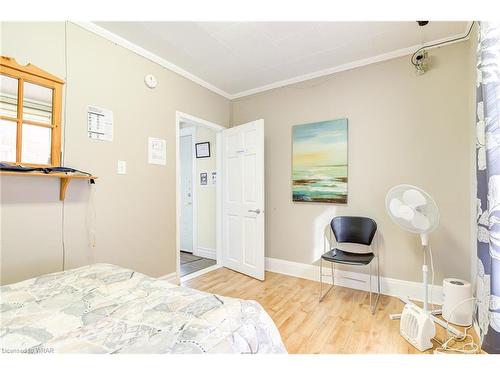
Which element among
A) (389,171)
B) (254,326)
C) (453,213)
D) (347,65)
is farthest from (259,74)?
(254,326)

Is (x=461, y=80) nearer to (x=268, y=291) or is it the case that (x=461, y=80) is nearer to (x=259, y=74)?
(x=259, y=74)

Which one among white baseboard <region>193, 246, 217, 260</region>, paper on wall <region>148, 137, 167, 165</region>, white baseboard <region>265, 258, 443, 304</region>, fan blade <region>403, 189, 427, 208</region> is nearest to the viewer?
fan blade <region>403, 189, 427, 208</region>

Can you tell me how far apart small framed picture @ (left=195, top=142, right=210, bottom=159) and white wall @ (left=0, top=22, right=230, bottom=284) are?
1.05 meters

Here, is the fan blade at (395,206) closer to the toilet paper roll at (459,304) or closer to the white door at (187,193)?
the toilet paper roll at (459,304)

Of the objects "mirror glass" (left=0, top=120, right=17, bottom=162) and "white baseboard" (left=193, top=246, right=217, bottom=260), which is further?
"white baseboard" (left=193, top=246, right=217, bottom=260)

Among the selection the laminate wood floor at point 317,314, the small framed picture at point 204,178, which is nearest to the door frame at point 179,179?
the laminate wood floor at point 317,314

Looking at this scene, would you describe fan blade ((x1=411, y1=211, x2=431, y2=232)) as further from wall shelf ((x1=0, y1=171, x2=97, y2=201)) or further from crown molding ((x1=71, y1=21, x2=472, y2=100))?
wall shelf ((x1=0, y1=171, x2=97, y2=201))

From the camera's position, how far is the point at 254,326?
0.98 m

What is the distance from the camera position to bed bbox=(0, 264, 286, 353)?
813 mm

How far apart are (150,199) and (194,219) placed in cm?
178

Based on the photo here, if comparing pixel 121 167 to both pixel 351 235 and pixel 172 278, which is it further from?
pixel 351 235

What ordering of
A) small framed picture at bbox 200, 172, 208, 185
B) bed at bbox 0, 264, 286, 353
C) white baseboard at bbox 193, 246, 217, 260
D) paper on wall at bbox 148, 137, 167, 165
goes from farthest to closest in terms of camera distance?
small framed picture at bbox 200, 172, 208, 185, white baseboard at bbox 193, 246, 217, 260, paper on wall at bbox 148, 137, 167, 165, bed at bbox 0, 264, 286, 353

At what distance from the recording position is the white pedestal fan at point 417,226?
5.59 feet

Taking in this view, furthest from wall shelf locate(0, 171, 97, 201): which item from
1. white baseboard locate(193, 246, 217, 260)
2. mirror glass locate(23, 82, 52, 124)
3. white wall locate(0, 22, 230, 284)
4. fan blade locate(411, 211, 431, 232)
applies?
fan blade locate(411, 211, 431, 232)
